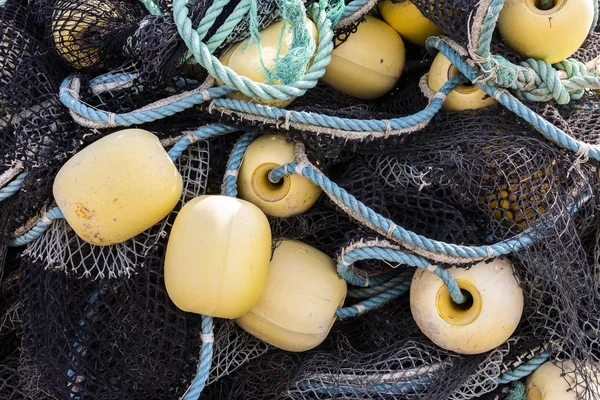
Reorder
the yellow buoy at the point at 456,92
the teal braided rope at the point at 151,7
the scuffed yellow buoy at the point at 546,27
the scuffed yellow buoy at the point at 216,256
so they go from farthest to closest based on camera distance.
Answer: the teal braided rope at the point at 151,7, the yellow buoy at the point at 456,92, the scuffed yellow buoy at the point at 546,27, the scuffed yellow buoy at the point at 216,256

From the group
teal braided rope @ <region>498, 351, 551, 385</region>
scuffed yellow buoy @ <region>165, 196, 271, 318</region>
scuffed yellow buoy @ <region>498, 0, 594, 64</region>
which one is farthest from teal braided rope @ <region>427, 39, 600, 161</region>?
scuffed yellow buoy @ <region>165, 196, 271, 318</region>

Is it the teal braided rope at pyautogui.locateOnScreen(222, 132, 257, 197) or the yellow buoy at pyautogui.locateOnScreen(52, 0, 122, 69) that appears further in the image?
the yellow buoy at pyautogui.locateOnScreen(52, 0, 122, 69)

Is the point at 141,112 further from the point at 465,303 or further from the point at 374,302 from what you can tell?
the point at 465,303

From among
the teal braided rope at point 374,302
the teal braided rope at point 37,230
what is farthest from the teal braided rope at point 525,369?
the teal braided rope at point 37,230

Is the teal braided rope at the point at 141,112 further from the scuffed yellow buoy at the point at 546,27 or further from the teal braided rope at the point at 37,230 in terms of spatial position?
the scuffed yellow buoy at the point at 546,27

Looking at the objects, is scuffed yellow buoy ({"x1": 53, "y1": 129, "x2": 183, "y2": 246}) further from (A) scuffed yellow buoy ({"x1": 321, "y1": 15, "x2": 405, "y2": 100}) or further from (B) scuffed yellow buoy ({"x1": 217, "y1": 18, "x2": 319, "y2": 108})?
(A) scuffed yellow buoy ({"x1": 321, "y1": 15, "x2": 405, "y2": 100})

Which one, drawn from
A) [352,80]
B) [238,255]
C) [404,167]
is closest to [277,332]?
[238,255]

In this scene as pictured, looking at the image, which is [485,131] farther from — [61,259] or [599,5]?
[61,259]
